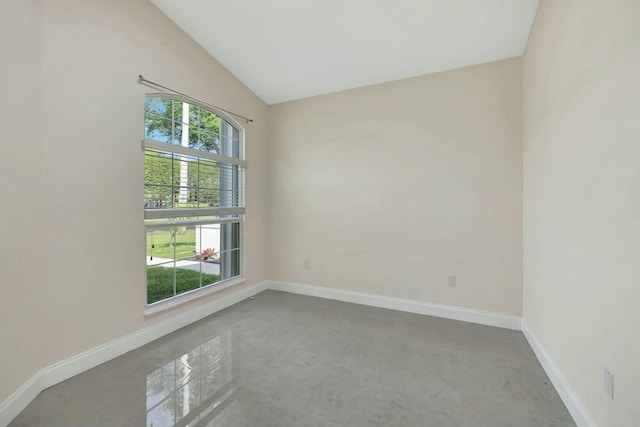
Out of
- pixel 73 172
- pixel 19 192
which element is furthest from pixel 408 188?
pixel 19 192

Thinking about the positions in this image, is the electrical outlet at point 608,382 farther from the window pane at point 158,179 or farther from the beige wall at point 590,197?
the window pane at point 158,179

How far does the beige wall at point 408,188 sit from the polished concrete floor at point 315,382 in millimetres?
655

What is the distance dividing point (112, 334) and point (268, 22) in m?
3.20

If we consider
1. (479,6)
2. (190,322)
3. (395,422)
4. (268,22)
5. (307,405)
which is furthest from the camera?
(190,322)

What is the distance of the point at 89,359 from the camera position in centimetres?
211

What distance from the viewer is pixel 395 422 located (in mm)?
1572

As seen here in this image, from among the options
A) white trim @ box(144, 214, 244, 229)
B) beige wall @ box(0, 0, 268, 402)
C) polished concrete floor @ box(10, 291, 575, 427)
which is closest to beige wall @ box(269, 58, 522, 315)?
polished concrete floor @ box(10, 291, 575, 427)

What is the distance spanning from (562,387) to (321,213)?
286 cm

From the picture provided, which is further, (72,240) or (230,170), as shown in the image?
(230,170)

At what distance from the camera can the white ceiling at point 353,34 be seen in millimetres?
2344

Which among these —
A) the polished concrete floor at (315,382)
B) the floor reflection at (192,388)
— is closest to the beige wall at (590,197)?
the polished concrete floor at (315,382)

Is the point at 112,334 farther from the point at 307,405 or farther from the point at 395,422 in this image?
the point at 395,422

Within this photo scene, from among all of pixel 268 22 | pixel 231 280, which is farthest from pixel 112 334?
pixel 268 22

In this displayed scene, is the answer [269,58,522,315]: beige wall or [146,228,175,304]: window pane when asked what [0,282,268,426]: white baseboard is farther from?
[269,58,522,315]: beige wall
